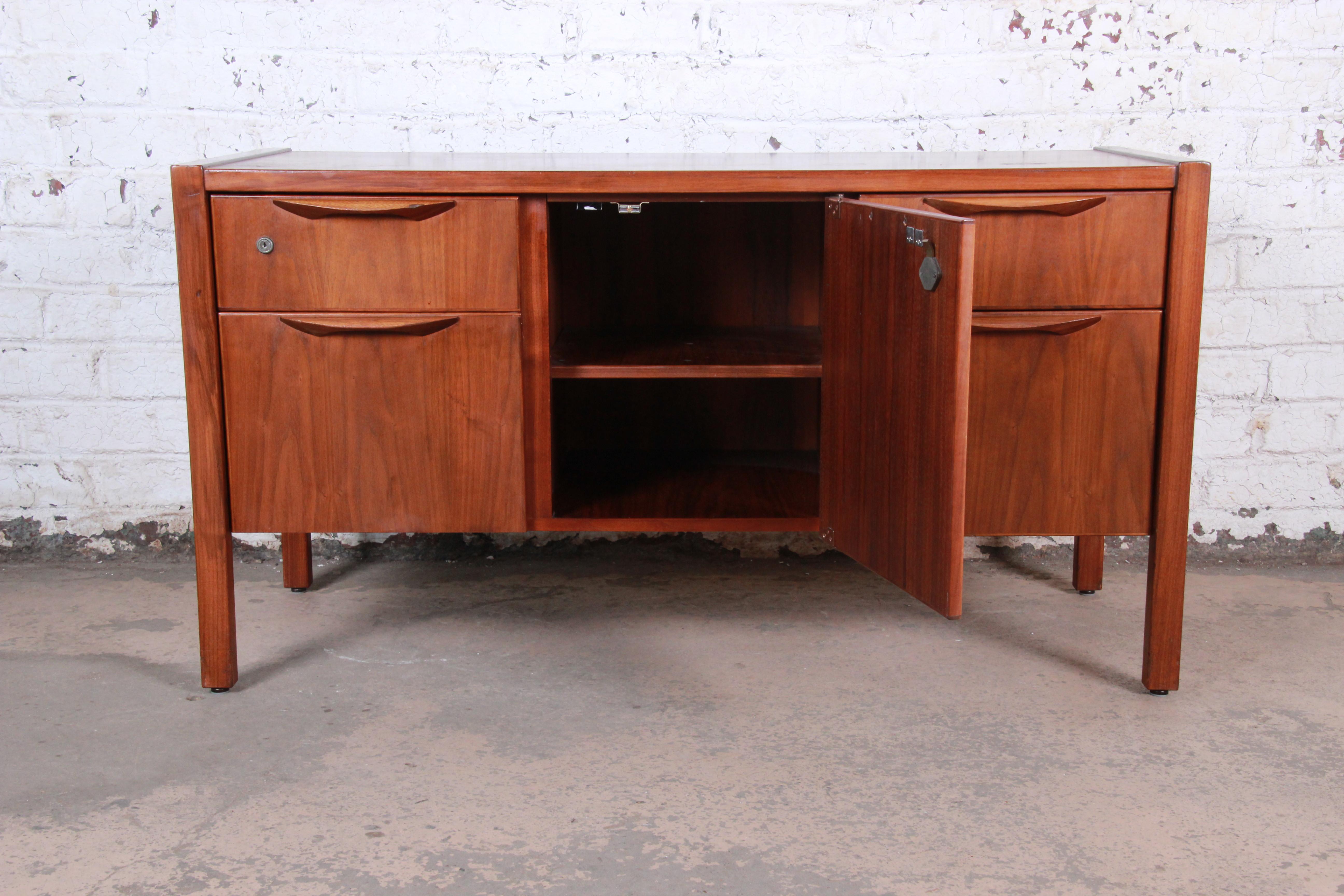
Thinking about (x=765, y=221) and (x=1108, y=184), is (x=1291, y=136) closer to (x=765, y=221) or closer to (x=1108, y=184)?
(x=1108, y=184)

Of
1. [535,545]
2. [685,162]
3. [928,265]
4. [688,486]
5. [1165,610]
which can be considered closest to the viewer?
[928,265]

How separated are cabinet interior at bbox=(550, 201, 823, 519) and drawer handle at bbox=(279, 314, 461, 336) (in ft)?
1.25

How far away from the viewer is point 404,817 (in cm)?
153

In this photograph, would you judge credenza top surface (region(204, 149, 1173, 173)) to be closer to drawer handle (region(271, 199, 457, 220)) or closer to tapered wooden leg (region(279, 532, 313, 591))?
drawer handle (region(271, 199, 457, 220))

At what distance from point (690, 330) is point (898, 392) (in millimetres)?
778

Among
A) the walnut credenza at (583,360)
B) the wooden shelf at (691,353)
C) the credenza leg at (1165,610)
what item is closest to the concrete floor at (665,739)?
the credenza leg at (1165,610)

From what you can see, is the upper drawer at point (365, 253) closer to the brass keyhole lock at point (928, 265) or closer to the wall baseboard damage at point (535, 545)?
the brass keyhole lock at point (928, 265)

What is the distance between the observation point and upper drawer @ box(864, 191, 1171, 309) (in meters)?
1.77

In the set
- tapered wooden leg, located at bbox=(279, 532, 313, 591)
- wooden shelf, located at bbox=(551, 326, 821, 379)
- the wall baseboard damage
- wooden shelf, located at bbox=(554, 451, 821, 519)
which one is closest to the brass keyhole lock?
wooden shelf, located at bbox=(551, 326, 821, 379)

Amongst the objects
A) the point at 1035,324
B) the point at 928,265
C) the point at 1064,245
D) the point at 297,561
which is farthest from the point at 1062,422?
the point at 297,561

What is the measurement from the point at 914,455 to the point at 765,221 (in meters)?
0.91

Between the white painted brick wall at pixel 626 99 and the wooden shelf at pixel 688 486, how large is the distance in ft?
2.03

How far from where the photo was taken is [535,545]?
2641mm

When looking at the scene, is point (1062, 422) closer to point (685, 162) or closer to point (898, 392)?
point (898, 392)
